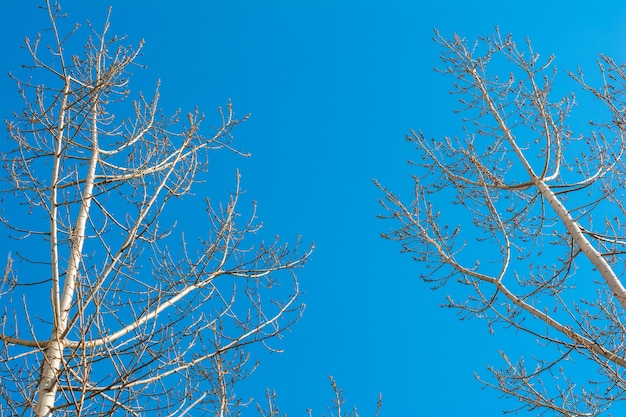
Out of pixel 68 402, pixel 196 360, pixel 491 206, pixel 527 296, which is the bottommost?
pixel 68 402

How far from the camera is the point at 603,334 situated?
5.11 meters

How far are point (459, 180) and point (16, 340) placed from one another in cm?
428

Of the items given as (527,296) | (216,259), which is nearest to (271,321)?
(216,259)

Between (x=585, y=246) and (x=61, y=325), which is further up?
(x=585, y=246)

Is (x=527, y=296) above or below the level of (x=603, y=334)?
above

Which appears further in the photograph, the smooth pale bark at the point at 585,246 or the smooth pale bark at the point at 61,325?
the smooth pale bark at the point at 585,246

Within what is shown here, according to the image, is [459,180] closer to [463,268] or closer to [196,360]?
[463,268]

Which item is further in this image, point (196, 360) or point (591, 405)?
point (591, 405)

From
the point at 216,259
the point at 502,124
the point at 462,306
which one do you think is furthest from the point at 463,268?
the point at 216,259

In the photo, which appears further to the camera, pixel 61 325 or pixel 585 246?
pixel 585 246

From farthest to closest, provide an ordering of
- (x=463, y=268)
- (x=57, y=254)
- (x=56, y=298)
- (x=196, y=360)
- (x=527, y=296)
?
(x=463, y=268) → (x=527, y=296) → (x=196, y=360) → (x=57, y=254) → (x=56, y=298)

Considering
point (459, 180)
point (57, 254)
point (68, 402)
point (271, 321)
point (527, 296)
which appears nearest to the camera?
point (68, 402)

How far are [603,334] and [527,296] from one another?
735mm

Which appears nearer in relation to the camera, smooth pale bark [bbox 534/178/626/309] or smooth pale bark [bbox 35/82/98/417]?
smooth pale bark [bbox 35/82/98/417]
